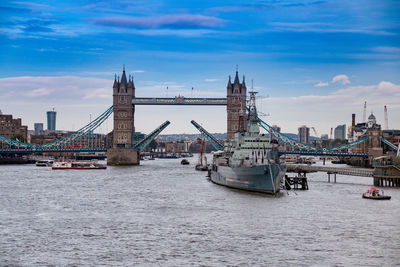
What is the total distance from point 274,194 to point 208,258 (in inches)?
812

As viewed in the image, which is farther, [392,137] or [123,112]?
[392,137]

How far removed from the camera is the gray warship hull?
141 feet

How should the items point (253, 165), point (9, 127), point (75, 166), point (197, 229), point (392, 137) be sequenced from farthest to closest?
point (9, 127)
point (392, 137)
point (75, 166)
point (253, 165)
point (197, 229)

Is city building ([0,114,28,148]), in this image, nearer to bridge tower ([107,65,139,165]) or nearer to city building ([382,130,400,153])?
bridge tower ([107,65,139,165])

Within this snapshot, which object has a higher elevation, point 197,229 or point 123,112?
point 123,112

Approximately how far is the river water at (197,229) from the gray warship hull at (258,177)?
33.0 inches

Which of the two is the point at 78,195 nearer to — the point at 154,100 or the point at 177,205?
the point at 177,205

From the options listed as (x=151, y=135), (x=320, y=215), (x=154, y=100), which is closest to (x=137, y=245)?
(x=320, y=215)

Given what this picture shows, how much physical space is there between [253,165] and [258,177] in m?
1.12

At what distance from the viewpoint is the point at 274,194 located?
144 ft

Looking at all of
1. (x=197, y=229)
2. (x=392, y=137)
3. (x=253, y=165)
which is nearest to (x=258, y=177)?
(x=253, y=165)

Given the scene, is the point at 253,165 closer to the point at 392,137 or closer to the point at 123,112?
the point at 123,112

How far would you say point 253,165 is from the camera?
147 feet

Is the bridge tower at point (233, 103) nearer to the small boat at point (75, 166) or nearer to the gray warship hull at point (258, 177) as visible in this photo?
the small boat at point (75, 166)
